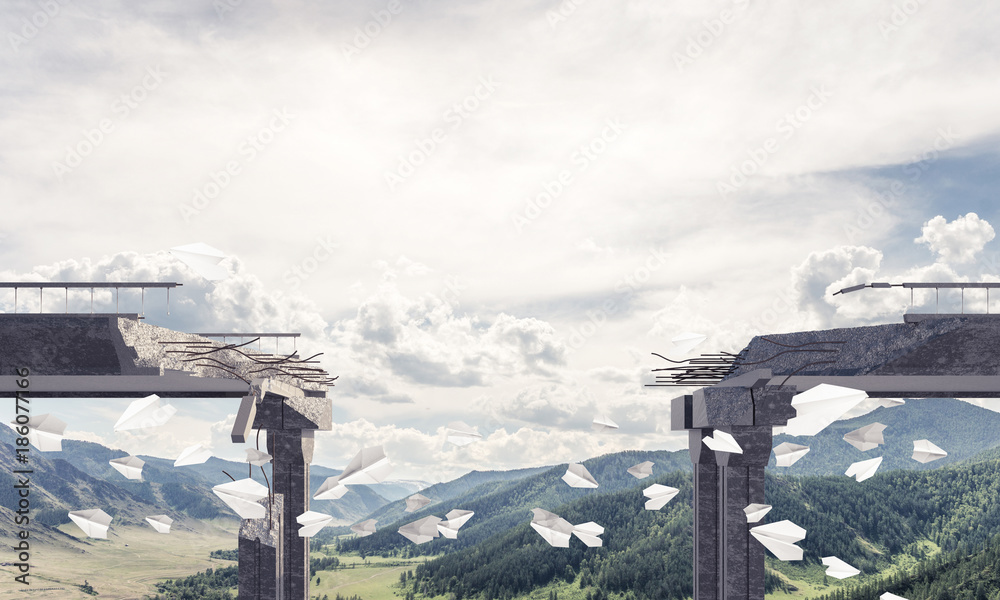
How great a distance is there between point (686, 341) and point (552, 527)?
335 cm

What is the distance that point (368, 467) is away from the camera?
8.95m

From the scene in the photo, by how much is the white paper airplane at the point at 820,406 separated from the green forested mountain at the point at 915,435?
17510 cm

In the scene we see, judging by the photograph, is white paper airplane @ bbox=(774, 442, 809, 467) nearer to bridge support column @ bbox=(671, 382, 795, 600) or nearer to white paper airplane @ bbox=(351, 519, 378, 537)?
bridge support column @ bbox=(671, 382, 795, 600)

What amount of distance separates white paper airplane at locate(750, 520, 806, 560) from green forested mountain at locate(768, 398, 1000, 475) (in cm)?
17363

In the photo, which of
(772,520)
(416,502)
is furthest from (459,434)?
(772,520)

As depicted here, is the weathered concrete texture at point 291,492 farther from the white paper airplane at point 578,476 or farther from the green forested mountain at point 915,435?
the green forested mountain at point 915,435

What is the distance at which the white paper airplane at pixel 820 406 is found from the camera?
25.2 feet

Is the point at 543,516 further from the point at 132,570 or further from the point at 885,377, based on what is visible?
the point at 132,570

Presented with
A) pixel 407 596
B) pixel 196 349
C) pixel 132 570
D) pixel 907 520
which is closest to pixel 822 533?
pixel 907 520

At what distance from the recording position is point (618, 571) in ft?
206

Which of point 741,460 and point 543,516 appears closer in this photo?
point 741,460

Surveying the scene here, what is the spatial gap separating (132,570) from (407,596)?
178 ft

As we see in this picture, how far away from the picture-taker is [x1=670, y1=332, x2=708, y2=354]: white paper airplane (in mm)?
9758

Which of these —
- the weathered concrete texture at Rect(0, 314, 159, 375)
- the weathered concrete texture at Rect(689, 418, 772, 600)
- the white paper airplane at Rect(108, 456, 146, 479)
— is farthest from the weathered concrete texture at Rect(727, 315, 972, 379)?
the white paper airplane at Rect(108, 456, 146, 479)
